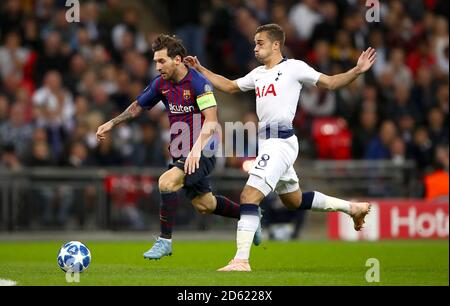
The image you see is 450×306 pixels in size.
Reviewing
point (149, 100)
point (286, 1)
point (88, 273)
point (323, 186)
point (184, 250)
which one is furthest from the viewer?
point (286, 1)

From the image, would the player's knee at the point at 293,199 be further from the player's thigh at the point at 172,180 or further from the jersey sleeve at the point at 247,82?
the jersey sleeve at the point at 247,82

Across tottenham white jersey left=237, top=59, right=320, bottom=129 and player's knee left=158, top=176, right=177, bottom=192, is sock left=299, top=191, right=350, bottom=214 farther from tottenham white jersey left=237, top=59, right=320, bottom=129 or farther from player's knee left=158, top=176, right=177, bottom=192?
player's knee left=158, top=176, right=177, bottom=192

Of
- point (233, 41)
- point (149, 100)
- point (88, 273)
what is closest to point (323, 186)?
point (233, 41)

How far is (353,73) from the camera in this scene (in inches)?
441

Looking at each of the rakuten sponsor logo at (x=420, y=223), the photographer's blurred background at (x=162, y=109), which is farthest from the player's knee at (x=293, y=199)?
the rakuten sponsor logo at (x=420, y=223)

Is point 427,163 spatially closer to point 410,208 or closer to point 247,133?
point 410,208

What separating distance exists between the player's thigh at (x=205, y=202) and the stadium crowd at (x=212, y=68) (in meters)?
8.12

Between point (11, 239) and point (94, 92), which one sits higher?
point (94, 92)

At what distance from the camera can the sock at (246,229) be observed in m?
11.0

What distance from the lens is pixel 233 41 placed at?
75.3 ft

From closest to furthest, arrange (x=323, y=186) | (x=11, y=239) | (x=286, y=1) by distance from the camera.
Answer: (x=11, y=239), (x=323, y=186), (x=286, y=1)

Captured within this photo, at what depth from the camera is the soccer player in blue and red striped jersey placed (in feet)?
39.2

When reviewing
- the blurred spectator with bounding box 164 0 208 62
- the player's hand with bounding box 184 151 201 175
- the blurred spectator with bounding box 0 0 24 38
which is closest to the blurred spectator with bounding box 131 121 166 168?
the blurred spectator with bounding box 164 0 208 62
